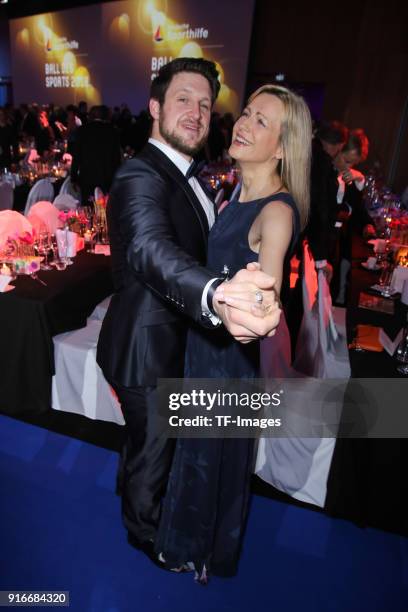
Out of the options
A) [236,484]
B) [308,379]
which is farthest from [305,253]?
[236,484]

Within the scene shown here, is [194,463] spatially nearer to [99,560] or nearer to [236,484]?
[236,484]

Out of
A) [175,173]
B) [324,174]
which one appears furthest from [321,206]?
[175,173]

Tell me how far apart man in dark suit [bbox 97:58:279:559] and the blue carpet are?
20 cm

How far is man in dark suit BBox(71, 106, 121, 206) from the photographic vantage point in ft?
15.1

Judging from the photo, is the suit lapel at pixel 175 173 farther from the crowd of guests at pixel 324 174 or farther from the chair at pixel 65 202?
the chair at pixel 65 202

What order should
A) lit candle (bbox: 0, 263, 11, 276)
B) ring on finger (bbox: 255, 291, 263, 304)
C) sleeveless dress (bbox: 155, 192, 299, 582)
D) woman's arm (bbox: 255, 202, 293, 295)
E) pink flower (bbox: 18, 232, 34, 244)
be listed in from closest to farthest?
ring on finger (bbox: 255, 291, 263, 304), woman's arm (bbox: 255, 202, 293, 295), sleeveless dress (bbox: 155, 192, 299, 582), lit candle (bbox: 0, 263, 11, 276), pink flower (bbox: 18, 232, 34, 244)

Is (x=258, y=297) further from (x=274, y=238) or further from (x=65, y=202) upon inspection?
(x=65, y=202)

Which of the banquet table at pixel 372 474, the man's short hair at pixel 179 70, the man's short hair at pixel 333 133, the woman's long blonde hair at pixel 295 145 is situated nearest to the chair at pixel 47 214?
the man's short hair at pixel 179 70

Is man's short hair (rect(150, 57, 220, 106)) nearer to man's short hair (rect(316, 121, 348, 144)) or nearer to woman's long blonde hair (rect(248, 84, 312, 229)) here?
woman's long blonde hair (rect(248, 84, 312, 229))

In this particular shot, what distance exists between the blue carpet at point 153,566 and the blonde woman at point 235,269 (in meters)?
0.13

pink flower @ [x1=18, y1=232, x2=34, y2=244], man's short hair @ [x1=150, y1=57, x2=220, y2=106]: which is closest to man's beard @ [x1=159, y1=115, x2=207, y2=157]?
man's short hair @ [x1=150, y1=57, x2=220, y2=106]

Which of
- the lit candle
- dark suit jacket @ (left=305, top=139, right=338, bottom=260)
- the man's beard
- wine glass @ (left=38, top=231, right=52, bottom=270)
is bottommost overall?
the lit candle

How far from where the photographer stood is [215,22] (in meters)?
10.2

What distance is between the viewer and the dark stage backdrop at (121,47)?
33.9 feet
